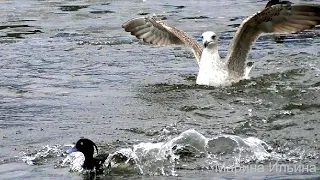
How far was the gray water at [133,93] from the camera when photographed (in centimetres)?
895

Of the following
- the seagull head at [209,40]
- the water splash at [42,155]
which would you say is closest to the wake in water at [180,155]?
the water splash at [42,155]

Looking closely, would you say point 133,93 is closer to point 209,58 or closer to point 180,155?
point 209,58

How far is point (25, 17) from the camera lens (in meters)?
19.0

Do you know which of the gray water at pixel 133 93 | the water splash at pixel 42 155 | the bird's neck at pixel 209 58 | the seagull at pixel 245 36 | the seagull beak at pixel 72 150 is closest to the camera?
the seagull beak at pixel 72 150

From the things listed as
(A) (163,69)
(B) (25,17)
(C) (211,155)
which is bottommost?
(C) (211,155)

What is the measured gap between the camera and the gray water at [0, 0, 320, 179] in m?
8.95

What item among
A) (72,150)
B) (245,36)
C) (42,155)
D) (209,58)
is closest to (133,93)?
(209,58)

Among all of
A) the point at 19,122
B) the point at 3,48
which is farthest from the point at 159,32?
the point at 19,122

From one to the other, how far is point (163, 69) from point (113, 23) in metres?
4.86

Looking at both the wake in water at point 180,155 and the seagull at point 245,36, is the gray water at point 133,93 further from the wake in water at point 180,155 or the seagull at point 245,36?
the seagull at point 245,36

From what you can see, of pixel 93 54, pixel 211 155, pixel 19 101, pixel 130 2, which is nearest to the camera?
pixel 211 155

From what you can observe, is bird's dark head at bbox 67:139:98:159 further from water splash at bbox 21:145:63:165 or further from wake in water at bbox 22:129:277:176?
water splash at bbox 21:145:63:165

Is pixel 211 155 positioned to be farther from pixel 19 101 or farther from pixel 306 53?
pixel 306 53

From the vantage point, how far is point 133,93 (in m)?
11.6
